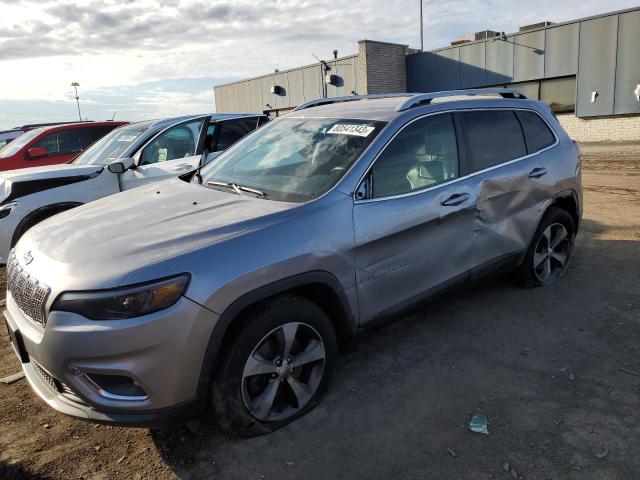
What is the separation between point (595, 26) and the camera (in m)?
17.4

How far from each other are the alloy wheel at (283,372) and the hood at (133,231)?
0.62 meters

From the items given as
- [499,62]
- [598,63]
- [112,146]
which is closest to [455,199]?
[112,146]

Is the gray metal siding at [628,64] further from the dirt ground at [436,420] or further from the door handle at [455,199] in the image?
the door handle at [455,199]

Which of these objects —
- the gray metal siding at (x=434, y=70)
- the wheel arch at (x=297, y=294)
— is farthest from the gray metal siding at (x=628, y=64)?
the wheel arch at (x=297, y=294)

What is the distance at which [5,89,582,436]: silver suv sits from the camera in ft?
7.56

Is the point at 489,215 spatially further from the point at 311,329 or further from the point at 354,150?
the point at 311,329

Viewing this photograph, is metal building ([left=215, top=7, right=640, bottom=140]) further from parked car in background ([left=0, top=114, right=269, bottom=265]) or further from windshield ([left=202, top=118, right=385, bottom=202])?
windshield ([left=202, top=118, right=385, bottom=202])

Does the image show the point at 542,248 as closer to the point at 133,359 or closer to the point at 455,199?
the point at 455,199

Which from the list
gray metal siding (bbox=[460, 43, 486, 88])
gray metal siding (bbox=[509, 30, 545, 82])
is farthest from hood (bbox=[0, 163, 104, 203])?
gray metal siding (bbox=[460, 43, 486, 88])

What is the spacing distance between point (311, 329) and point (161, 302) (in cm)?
89

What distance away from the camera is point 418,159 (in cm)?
344

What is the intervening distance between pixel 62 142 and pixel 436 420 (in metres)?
8.40

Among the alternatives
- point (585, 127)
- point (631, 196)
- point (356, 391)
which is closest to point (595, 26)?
point (585, 127)

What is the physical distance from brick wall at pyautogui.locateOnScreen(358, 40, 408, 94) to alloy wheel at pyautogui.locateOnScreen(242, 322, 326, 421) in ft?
63.8
